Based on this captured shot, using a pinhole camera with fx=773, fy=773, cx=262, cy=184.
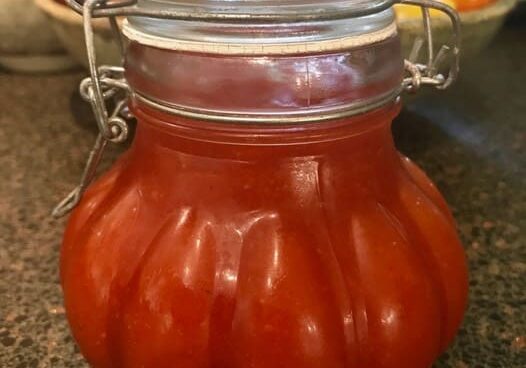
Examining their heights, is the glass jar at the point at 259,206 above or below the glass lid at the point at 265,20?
below

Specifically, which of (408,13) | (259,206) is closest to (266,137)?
(259,206)

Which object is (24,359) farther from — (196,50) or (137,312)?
(196,50)

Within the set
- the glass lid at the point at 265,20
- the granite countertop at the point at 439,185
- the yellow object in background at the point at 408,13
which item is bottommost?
the granite countertop at the point at 439,185

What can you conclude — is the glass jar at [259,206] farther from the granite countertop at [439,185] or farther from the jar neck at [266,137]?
the granite countertop at [439,185]

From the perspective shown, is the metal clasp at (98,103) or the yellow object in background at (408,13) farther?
the yellow object in background at (408,13)

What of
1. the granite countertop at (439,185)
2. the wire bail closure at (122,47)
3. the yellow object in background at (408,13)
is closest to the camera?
the wire bail closure at (122,47)

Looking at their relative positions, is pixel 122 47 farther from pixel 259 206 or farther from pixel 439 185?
pixel 439 185

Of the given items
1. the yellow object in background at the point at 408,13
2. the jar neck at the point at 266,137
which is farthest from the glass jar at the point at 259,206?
the yellow object in background at the point at 408,13
